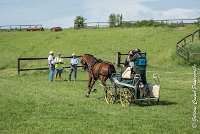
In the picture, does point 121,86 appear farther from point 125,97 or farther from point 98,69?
point 98,69

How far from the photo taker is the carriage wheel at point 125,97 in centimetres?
1555

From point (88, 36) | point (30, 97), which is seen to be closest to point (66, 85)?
point (30, 97)

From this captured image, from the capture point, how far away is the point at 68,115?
45.2ft

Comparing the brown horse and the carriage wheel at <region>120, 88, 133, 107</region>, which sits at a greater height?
the brown horse

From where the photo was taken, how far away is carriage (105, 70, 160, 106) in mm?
15625

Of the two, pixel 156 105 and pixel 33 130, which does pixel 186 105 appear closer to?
pixel 156 105

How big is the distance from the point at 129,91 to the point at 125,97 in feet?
1.05

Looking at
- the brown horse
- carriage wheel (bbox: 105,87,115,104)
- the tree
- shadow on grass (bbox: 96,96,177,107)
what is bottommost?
shadow on grass (bbox: 96,96,177,107)

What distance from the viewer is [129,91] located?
1555cm

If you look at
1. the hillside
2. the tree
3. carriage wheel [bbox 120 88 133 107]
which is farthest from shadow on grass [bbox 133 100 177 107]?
the tree

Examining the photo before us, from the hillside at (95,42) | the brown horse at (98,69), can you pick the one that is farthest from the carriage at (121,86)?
the hillside at (95,42)

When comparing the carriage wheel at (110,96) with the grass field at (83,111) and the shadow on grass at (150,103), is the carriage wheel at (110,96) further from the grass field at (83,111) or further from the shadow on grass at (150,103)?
the shadow on grass at (150,103)

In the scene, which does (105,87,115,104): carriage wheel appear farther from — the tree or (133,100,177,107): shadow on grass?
the tree

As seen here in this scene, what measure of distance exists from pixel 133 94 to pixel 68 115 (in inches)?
117
